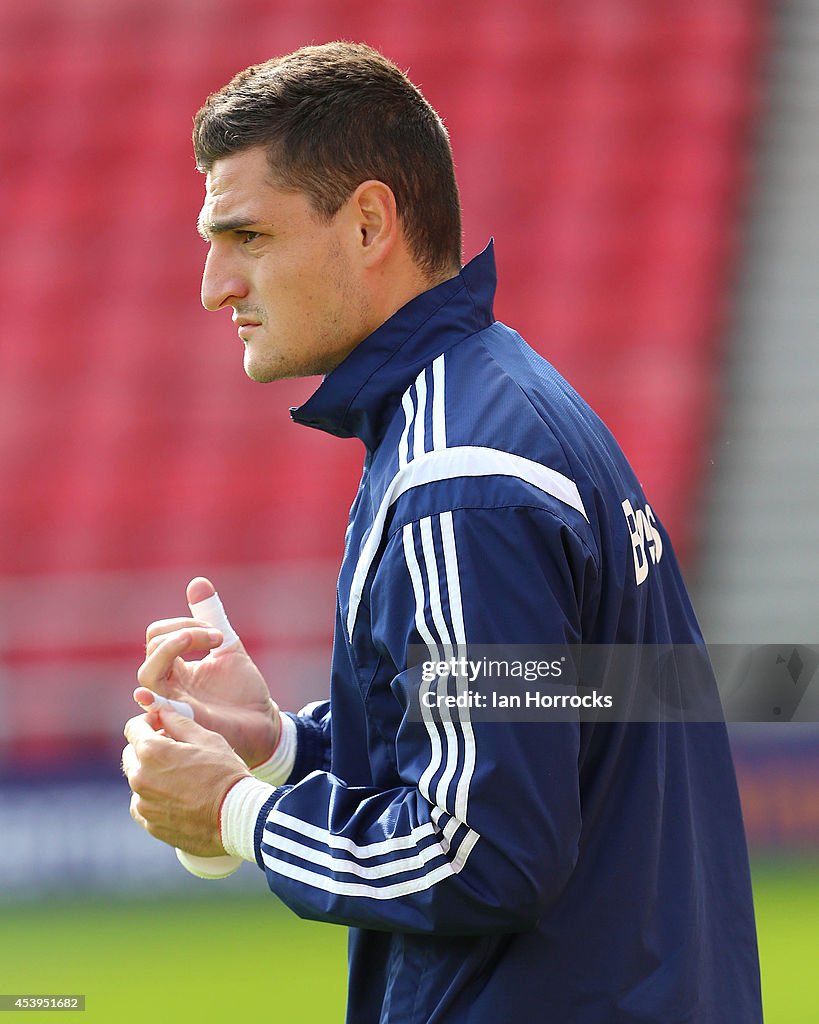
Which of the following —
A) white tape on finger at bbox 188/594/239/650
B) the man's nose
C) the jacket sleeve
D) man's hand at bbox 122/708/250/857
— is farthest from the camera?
white tape on finger at bbox 188/594/239/650

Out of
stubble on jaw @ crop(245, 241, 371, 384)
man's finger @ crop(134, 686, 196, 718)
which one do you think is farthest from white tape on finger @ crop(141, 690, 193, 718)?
stubble on jaw @ crop(245, 241, 371, 384)

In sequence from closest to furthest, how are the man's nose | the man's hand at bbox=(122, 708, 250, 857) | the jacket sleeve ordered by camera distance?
the jacket sleeve
the man's hand at bbox=(122, 708, 250, 857)
the man's nose

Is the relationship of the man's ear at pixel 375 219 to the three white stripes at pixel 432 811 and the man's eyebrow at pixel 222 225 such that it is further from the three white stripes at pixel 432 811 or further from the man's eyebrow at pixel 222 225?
the three white stripes at pixel 432 811

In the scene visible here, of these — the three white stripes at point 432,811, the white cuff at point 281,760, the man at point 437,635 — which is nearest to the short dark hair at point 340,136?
the man at point 437,635

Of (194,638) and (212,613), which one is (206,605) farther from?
(194,638)

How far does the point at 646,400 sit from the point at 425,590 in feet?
7.39

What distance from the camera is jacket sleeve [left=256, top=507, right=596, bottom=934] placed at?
74cm

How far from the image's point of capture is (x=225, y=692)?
1142mm

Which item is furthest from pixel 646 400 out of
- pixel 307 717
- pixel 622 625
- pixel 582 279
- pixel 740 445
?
pixel 622 625

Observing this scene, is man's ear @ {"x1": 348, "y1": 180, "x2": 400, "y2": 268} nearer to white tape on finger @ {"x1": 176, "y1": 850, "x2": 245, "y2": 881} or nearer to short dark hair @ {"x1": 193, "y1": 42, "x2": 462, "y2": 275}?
short dark hair @ {"x1": 193, "y1": 42, "x2": 462, "y2": 275}

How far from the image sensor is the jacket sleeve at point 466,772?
0.74m

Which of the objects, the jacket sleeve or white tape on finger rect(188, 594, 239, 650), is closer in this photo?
the jacket sleeve

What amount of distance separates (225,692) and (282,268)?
41 centimetres

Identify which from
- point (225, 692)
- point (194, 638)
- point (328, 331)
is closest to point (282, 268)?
point (328, 331)
